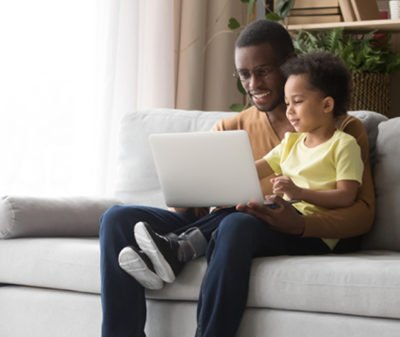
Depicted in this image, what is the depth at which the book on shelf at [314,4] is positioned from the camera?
144 inches

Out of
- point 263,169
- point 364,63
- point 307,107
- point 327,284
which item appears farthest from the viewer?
point 364,63

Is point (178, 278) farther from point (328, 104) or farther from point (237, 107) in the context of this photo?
point (237, 107)

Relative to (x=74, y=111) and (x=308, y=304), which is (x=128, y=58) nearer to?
(x=74, y=111)

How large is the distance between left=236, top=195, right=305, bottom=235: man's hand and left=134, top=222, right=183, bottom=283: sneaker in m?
0.18

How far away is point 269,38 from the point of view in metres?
2.55

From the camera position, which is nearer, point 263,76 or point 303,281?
point 303,281

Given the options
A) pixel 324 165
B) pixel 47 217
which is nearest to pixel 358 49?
pixel 324 165

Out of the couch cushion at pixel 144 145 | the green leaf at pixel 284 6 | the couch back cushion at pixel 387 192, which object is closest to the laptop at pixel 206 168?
the couch back cushion at pixel 387 192

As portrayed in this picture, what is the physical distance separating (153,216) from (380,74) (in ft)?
4.89

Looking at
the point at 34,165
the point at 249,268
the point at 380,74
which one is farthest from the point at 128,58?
the point at 249,268

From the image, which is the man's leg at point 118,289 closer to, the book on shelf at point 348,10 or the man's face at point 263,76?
the man's face at point 263,76

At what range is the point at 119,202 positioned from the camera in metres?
2.88

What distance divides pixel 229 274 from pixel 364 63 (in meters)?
1.70

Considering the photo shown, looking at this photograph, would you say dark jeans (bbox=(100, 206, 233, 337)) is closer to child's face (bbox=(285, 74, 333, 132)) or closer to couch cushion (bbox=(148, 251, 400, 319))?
couch cushion (bbox=(148, 251, 400, 319))
